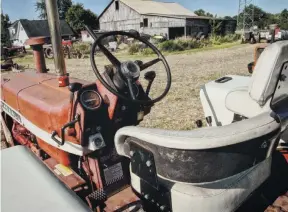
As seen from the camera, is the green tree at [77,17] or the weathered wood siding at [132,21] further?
the green tree at [77,17]

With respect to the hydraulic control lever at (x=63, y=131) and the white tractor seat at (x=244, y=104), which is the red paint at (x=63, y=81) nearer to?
the hydraulic control lever at (x=63, y=131)

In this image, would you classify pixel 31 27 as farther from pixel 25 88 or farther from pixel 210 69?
pixel 25 88

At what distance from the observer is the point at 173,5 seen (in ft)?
133

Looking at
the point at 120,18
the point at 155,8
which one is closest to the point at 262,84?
the point at 120,18

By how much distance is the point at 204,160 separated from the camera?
1294mm

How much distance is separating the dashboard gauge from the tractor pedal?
0.58 meters

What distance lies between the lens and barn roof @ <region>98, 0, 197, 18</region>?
32844mm

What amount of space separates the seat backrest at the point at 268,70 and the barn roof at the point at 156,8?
3070 cm

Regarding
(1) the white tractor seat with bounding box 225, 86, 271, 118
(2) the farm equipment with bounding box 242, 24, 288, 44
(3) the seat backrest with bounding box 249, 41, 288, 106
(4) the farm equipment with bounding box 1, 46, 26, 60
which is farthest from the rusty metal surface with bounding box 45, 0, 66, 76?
(4) the farm equipment with bounding box 1, 46, 26, 60

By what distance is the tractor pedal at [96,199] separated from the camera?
194 cm

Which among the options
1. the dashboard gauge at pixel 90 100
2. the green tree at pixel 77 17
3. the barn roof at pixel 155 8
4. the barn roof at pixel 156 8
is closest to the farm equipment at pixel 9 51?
the barn roof at pixel 156 8

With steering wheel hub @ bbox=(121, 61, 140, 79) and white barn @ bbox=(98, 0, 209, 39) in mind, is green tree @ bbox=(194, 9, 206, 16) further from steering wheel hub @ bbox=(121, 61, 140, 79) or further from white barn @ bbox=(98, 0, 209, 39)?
steering wheel hub @ bbox=(121, 61, 140, 79)

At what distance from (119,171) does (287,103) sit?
129 centimetres

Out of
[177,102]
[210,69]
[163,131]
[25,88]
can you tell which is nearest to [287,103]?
[163,131]
